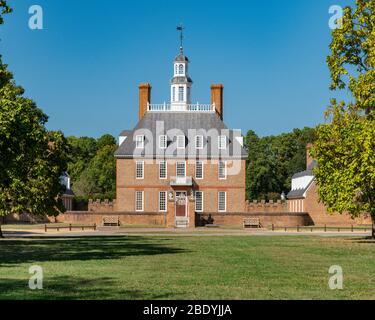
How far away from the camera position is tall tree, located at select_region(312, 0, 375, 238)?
3159 cm

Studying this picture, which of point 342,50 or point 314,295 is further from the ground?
point 342,50

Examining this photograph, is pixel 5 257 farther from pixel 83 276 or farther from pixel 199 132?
pixel 199 132

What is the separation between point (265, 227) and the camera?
61.8 metres

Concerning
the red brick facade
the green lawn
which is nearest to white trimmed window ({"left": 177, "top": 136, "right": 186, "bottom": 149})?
the red brick facade

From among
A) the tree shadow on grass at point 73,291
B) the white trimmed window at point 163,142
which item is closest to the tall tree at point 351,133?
the tree shadow on grass at point 73,291

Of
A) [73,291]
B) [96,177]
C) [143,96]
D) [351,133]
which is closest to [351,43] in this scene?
[351,133]

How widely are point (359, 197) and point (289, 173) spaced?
A: 6953cm

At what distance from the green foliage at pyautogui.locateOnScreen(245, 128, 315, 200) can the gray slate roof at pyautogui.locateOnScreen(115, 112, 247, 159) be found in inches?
763

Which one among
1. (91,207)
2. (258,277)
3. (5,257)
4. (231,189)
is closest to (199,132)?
(231,189)

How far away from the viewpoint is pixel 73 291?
1451 cm

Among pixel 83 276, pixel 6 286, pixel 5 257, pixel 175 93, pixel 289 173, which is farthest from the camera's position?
pixel 289 173

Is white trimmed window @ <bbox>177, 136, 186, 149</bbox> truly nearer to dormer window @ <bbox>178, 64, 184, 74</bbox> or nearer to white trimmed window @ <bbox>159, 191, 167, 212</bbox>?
white trimmed window @ <bbox>159, 191, 167, 212</bbox>

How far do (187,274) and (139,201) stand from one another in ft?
168

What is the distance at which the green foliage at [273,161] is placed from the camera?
9544cm
